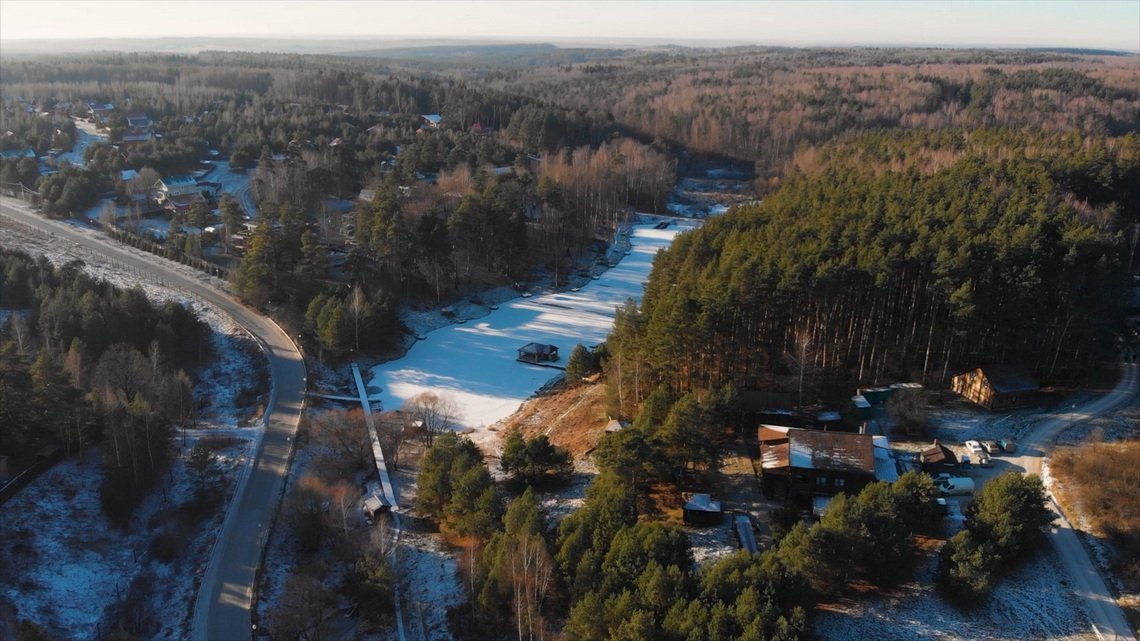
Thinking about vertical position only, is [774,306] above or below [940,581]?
above

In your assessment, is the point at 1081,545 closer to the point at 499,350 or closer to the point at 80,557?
the point at 499,350

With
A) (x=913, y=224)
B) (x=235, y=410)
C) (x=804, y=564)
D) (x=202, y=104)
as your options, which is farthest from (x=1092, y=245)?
(x=202, y=104)

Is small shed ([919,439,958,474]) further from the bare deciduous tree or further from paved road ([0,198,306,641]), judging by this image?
paved road ([0,198,306,641])

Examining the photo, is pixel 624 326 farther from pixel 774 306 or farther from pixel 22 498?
pixel 22 498

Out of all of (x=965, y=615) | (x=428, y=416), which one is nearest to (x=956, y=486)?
(x=965, y=615)

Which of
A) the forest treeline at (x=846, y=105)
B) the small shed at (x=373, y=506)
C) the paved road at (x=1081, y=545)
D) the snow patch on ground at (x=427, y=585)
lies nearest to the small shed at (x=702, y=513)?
the snow patch on ground at (x=427, y=585)

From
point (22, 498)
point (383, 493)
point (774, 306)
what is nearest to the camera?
point (22, 498)

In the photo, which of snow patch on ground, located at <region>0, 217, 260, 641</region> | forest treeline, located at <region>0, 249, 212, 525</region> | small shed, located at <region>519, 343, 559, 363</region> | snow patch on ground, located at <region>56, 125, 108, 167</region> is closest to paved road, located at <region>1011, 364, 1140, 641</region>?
small shed, located at <region>519, 343, 559, 363</region>
